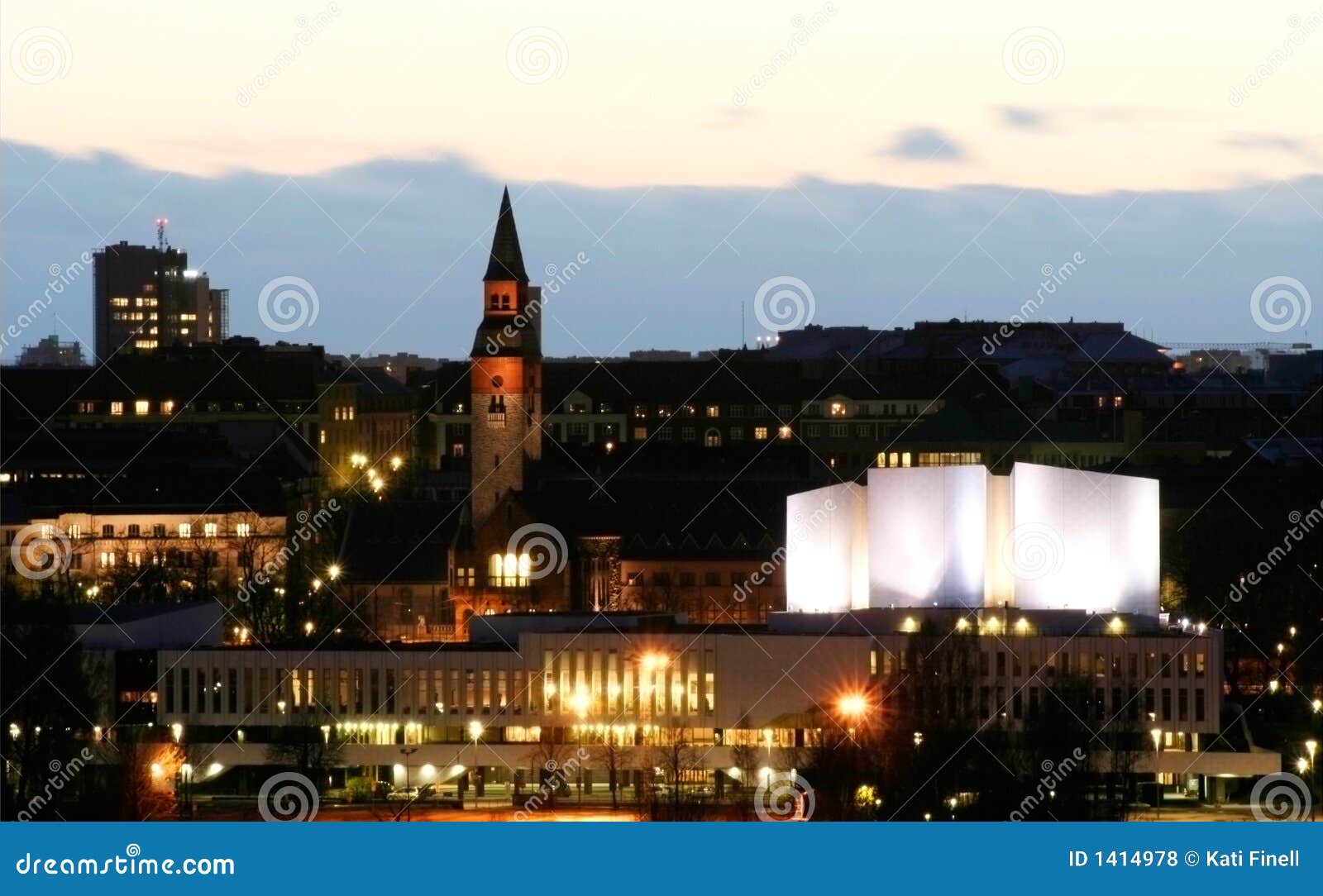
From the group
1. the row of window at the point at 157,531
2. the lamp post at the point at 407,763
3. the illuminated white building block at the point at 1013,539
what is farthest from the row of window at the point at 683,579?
the lamp post at the point at 407,763

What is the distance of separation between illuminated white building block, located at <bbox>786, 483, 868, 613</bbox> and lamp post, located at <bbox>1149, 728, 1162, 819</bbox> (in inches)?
313

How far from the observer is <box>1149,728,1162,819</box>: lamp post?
46375 mm

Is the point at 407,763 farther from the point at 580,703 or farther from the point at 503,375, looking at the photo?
the point at 503,375

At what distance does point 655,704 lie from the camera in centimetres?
5216

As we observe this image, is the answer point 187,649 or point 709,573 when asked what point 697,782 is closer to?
point 187,649

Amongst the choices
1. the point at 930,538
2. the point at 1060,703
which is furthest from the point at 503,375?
the point at 1060,703

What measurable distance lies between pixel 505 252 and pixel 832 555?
2301 cm

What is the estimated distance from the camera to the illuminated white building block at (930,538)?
55.1 metres

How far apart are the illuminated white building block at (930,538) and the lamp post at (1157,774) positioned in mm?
5871

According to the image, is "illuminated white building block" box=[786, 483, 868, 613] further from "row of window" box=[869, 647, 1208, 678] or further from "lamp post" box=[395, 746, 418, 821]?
"lamp post" box=[395, 746, 418, 821]

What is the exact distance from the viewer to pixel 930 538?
181 ft

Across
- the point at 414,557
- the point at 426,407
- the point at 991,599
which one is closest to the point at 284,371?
the point at 426,407

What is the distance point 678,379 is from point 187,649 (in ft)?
207

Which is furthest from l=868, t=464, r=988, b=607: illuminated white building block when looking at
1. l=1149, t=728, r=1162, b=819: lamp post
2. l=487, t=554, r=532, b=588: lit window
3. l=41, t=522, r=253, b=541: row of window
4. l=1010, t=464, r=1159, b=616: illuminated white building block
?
l=41, t=522, r=253, b=541: row of window
